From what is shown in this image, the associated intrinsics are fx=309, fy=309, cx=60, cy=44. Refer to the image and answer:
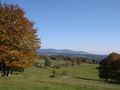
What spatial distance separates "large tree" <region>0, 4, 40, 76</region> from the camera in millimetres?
44219

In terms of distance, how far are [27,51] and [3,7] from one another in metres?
7.59

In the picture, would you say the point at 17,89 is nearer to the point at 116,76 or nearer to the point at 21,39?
the point at 21,39

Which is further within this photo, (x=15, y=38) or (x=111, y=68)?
(x=111, y=68)

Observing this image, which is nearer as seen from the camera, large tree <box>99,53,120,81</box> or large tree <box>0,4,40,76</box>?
large tree <box>0,4,40,76</box>

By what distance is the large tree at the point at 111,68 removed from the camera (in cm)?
8594

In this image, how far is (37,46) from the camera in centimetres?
4800

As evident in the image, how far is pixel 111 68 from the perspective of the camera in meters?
87.4

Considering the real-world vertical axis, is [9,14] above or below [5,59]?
above

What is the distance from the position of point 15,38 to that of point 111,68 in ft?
159

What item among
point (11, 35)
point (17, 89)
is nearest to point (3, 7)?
point (11, 35)

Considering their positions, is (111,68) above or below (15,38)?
below

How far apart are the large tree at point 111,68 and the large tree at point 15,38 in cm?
4351

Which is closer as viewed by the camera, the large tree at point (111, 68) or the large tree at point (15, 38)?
the large tree at point (15, 38)

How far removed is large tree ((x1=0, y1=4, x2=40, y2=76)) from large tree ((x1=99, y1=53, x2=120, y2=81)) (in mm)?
43510
